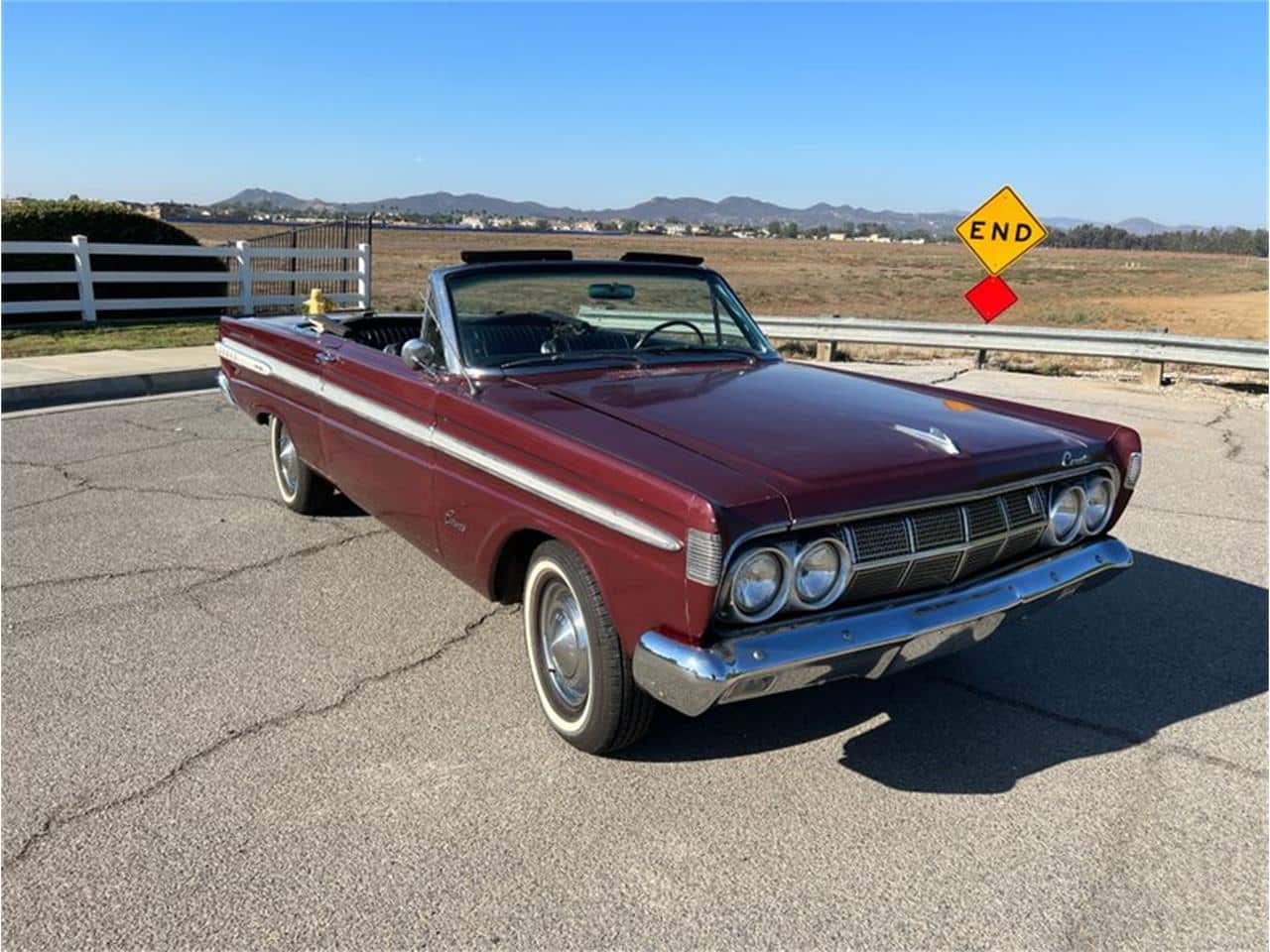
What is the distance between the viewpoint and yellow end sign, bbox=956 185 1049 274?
485 inches

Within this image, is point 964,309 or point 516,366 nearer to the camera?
point 516,366

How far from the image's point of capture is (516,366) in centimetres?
406

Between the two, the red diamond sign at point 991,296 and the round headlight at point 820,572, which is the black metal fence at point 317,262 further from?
the round headlight at point 820,572

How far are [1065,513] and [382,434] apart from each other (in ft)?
9.01

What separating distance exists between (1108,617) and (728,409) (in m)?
2.33

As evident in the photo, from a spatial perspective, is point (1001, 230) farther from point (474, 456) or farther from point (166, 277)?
point (166, 277)

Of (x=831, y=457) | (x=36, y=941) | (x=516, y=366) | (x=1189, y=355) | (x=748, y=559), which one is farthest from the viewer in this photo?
(x=1189, y=355)

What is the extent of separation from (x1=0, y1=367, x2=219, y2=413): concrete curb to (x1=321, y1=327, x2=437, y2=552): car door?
5570 millimetres

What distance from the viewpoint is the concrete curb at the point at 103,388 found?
9.09m

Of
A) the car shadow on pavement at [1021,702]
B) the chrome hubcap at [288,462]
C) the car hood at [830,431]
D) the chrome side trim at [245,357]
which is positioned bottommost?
the car shadow on pavement at [1021,702]

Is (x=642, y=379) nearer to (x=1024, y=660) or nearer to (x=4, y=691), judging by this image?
Result: (x=1024, y=660)

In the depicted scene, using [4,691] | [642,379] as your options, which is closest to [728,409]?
[642,379]

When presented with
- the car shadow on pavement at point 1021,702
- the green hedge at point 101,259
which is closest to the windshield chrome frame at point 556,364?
the car shadow on pavement at point 1021,702

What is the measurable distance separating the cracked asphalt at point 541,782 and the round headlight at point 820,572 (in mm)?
693
